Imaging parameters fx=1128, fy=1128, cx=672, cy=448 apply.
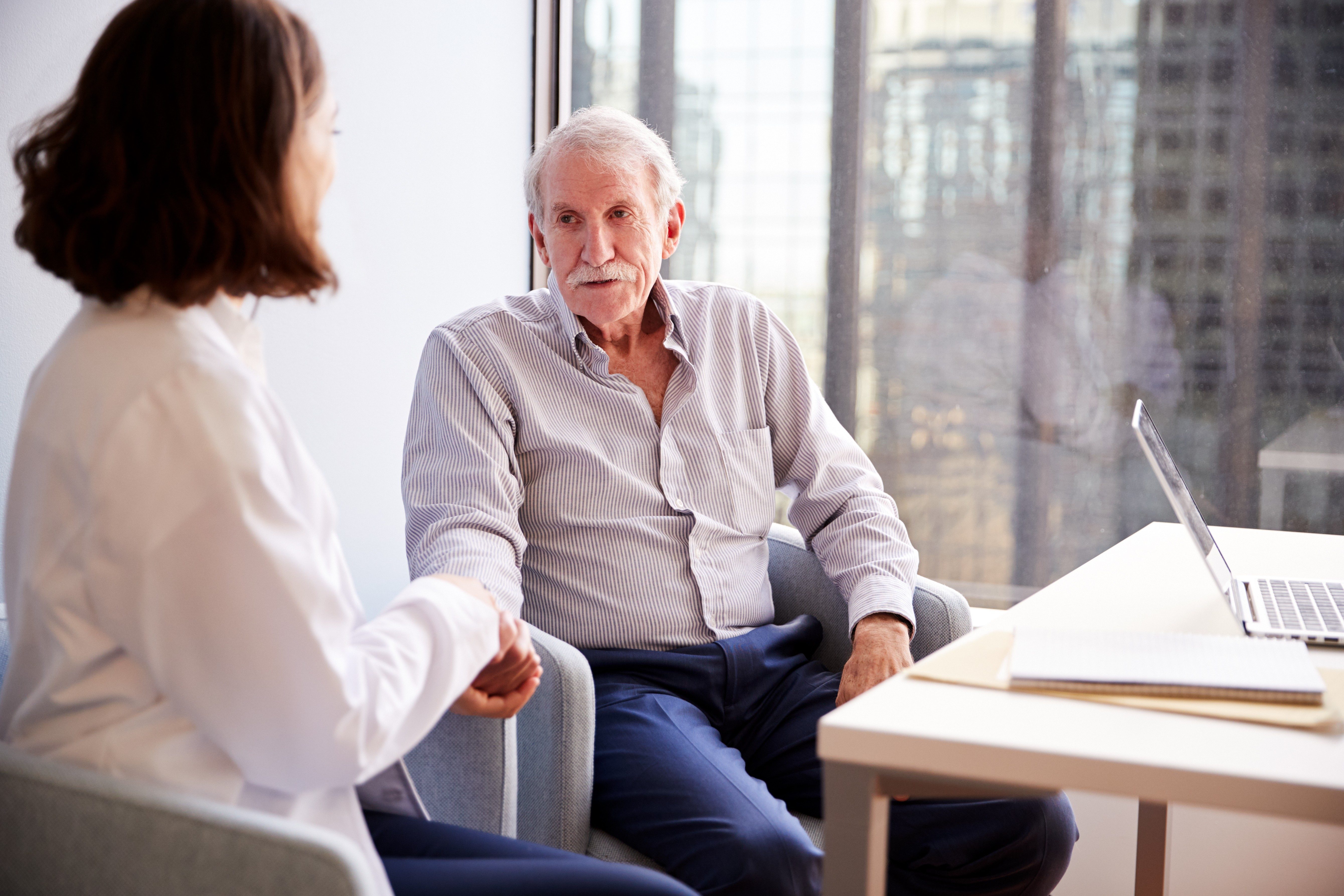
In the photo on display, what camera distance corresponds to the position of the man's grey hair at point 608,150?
6.12 feet

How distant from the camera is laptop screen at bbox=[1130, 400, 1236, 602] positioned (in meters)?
1.46

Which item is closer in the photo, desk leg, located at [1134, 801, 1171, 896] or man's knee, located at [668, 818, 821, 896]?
man's knee, located at [668, 818, 821, 896]

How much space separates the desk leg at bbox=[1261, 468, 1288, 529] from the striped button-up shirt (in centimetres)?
107

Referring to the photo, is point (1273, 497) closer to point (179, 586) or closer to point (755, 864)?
point (755, 864)

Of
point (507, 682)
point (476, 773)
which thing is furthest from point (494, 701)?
point (476, 773)

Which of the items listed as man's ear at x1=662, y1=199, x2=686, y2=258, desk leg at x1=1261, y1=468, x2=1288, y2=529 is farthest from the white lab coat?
desk leg at x1=1261, y1=468, x2=1288, y2=529

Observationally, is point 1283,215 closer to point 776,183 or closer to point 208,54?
point 776,183

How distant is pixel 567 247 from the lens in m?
1.86

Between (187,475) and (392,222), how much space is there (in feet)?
5.14

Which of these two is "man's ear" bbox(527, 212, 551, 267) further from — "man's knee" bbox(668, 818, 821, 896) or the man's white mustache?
"man's knee" bbox(668, 818, 821, 896)

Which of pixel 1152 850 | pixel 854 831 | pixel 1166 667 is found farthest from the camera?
pixel 1152 850

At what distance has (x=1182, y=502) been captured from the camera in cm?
147

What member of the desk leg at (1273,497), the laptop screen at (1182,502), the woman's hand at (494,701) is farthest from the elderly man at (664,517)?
the desk leg at (1273,497)

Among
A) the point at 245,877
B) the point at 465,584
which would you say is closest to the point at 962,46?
the point at 465,584
